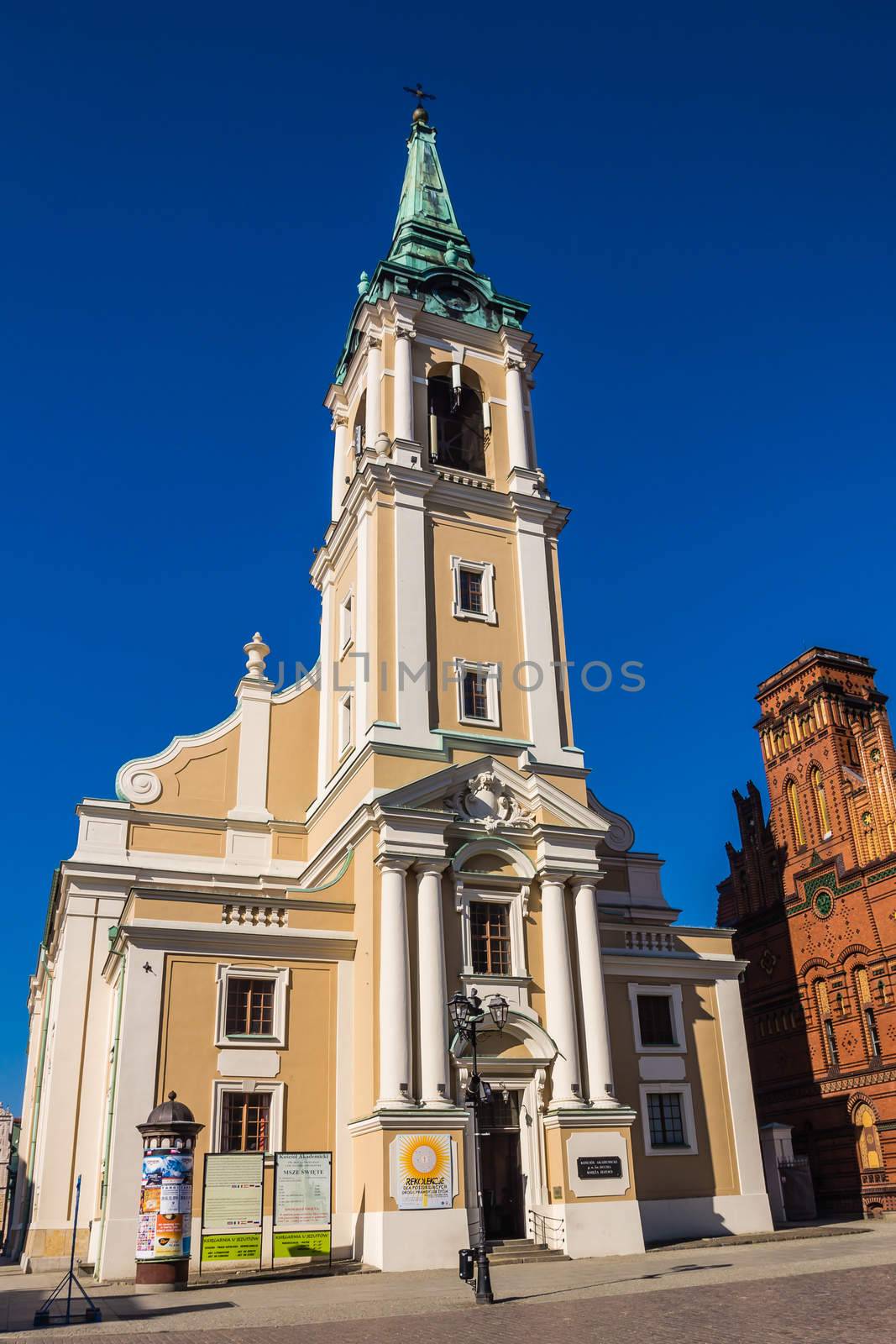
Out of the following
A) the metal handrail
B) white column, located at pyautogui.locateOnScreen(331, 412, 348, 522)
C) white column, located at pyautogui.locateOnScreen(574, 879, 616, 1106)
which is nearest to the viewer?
the metal handrail

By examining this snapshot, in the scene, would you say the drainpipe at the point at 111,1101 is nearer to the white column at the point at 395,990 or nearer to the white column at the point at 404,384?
the white column at the point at 395,990

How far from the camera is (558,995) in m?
28.5

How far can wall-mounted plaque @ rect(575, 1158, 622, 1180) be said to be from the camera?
87.0ft

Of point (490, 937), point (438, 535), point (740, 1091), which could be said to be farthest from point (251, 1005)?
point (438, 535)

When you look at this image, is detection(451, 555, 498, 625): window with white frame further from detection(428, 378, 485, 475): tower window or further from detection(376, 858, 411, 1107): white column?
detection(376, 858, 411, 1107): white column

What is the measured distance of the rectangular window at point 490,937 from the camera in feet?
94.5

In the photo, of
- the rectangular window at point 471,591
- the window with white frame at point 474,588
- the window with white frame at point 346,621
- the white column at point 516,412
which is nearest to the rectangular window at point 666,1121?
the window with white frame at point 474,588

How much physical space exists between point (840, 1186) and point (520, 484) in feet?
86.4

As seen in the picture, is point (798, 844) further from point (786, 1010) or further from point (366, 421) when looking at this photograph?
point (366, 421)

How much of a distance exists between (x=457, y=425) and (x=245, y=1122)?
22.7 metres

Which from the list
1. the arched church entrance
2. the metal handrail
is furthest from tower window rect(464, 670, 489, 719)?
the metal handrail

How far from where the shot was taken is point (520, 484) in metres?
36.1

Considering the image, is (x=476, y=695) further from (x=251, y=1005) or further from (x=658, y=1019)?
(x=251, y=1005)

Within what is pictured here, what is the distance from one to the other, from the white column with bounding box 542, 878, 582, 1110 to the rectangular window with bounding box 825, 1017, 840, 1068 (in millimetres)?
17190
